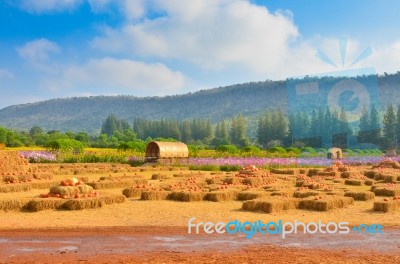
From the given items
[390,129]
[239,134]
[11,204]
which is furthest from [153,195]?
[239,134]

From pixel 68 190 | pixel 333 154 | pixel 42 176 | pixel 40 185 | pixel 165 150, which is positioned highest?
pixel 165 150

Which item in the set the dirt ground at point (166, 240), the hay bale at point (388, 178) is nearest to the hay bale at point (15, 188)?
the dirt ground at point (166, 240)

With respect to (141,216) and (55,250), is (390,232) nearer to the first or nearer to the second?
(141,216)

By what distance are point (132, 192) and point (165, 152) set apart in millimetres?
28309

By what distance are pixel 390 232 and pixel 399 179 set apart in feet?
53.1

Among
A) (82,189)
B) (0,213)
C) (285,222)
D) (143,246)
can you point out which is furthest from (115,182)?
(143,246)

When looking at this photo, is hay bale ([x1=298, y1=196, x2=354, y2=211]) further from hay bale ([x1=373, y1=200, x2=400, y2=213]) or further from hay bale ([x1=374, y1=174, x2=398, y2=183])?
hay bale ([x1=374, y1=174, x2=398, y2=183])

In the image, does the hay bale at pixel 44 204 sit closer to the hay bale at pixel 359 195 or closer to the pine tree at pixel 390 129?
the hay bale at pixel 359 195

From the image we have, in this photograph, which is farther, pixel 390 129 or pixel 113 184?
pixel 390 129

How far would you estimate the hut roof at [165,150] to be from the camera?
47.5 m

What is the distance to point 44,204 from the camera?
15461mm

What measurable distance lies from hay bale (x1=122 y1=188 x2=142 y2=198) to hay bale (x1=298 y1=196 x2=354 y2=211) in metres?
7.07

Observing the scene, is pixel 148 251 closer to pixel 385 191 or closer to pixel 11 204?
pixel 11 204

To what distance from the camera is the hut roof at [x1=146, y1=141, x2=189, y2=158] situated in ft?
156
